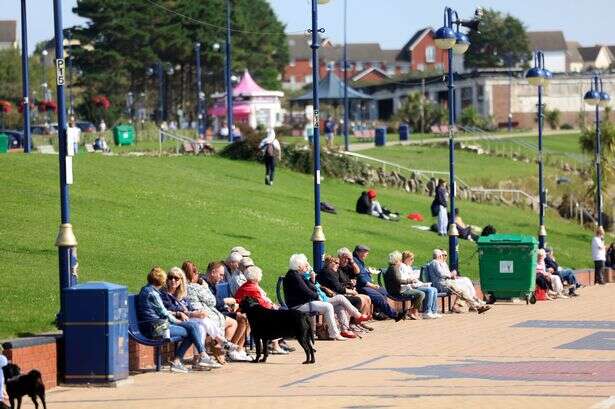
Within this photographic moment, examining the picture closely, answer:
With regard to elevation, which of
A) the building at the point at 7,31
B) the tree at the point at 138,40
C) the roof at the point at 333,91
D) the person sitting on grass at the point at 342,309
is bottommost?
the person sitting on grass at the point at 342,309

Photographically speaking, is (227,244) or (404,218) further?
(404,218)

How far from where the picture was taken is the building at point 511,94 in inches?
4471

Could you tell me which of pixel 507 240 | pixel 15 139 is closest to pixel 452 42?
pixel 507 240

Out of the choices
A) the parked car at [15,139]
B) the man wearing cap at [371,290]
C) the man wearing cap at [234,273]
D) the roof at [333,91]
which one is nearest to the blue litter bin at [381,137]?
the roof at [333,91]

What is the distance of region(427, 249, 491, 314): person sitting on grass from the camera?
28688 millimetres

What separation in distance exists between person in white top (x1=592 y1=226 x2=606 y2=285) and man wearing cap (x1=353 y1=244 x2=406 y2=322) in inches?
582

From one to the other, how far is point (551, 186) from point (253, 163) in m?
18.7

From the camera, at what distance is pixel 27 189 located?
109ft

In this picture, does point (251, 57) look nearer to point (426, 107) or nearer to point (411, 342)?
point (426, 107)

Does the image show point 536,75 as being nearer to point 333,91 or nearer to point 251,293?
point 251,293

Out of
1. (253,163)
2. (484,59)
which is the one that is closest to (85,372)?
(253,163)

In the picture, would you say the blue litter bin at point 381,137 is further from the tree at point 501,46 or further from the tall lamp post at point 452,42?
the tree at point 501,46

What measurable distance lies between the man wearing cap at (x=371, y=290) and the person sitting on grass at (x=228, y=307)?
4.80 m

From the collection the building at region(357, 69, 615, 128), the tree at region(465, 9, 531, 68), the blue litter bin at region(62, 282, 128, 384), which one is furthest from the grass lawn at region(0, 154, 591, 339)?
the tree at region(465, 9, 531, 68)
